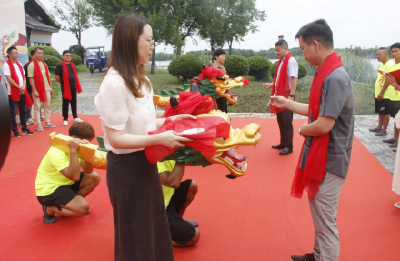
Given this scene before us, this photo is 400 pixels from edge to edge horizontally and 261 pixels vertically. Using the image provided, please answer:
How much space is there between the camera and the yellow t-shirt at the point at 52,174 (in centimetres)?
280

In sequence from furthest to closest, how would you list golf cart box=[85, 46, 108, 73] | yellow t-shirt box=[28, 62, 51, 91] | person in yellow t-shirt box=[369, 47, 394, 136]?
golf cart box=[85, 46, 108, 73] < yellow t-shirt box=[28, 62, 51, 91] < person in yellow t-shirt box=[369, 47, 394, 136]

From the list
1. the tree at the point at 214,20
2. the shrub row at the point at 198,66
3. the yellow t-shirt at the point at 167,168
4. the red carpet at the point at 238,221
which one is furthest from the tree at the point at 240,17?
the yellow t-shirt at the point at 167,168

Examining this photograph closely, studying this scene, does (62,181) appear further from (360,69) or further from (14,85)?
(360,69)

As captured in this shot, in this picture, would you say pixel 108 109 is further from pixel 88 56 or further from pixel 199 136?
pixel 88 56

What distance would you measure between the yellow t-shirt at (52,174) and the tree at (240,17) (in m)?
26.5

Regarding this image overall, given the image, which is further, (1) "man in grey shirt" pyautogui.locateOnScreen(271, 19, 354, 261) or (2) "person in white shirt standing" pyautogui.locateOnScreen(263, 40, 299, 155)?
(2) "person in white shirt standing" pyautogui.locateOnScreen(263, 40, 299, 155)

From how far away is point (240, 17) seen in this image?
2719cm

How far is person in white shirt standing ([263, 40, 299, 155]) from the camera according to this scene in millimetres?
4996

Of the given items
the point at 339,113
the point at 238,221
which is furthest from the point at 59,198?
the point at 339,113

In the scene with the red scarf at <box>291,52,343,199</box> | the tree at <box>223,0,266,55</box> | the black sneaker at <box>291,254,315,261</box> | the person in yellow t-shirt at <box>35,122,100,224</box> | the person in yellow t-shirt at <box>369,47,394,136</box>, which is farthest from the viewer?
the tree at <box>223,0,266,55</box>

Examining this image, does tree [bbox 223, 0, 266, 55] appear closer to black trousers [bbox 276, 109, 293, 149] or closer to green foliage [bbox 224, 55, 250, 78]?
green foliage [bbox 224, 55, 250, 78]

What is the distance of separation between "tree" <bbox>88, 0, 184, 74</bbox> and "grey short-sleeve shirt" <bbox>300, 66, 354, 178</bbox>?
19.3m

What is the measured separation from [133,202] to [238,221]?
5.54 ft

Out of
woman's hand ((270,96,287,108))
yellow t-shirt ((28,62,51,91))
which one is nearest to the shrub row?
yellow t-shirt ((28,62,51,91))
